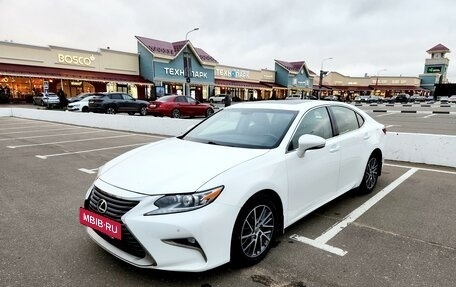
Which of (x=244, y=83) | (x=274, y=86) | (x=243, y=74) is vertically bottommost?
(x=274, y=86)

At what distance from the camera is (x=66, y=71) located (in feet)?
106

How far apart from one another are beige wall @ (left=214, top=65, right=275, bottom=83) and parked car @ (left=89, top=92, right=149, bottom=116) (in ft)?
83.0

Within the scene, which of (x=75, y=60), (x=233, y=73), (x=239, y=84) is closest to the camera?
(x=75, y=60)

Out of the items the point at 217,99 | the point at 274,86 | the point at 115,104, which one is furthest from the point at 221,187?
the point at 274,86

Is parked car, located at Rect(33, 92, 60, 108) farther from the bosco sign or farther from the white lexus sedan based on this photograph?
the white lexus sedan

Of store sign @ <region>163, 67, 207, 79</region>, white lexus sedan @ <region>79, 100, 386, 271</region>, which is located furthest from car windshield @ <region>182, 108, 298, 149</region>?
store sign @ <region>163, 67, 207, 79</region>

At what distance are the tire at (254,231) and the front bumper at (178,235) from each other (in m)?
0.22

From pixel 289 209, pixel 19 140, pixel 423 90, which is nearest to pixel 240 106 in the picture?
pixel 289 209

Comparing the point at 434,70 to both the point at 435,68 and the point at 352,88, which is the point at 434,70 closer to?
the point at 435,68

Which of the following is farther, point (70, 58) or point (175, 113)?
point (70, 58)

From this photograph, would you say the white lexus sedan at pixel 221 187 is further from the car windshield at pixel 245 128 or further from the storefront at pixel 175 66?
the storefront at pixel 175 66

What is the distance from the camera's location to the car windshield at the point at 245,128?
11.1 feet

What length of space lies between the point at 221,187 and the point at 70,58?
117ft

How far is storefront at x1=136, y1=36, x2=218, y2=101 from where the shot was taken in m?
36.9
